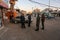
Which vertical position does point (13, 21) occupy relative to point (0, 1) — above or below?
below

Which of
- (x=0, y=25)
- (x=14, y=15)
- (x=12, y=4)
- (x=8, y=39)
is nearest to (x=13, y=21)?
(x=14, y=15)

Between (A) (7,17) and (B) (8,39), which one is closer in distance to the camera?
Result: (B) (8,39)

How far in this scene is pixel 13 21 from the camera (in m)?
34.3

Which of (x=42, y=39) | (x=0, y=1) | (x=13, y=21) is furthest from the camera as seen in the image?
(x=13, y=21)

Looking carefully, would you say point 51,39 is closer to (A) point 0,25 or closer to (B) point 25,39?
(B) point 25,39

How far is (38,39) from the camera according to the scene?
47.2 ft

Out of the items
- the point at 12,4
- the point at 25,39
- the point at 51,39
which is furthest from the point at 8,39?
the point at 12,4

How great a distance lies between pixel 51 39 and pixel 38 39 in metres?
0.94

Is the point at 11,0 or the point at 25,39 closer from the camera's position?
the point at 25,39

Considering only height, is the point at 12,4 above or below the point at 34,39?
above

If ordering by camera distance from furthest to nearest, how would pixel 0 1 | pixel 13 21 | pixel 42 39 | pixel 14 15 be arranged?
pixel 14 15 → pixel 13 21 → pixel 0 1 → pixel 42 39

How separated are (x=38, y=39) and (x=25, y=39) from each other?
36.6 inches

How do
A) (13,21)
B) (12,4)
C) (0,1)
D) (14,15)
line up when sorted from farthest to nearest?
(12,4)
(14,15)
(13,21)
(0,1)

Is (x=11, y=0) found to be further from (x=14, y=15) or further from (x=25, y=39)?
(x=25, y=39)
